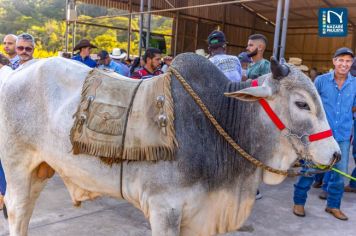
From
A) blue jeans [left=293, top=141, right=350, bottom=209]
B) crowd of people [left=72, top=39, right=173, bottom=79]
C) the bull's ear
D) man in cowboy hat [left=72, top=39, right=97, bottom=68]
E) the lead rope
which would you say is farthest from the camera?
man in cowboy hat [left=72, top=39, right=97, bottom=68]

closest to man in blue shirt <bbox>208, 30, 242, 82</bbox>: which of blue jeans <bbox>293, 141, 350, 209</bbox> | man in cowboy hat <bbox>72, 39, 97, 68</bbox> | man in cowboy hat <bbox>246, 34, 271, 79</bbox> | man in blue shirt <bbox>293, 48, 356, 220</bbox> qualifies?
man in cowboy hat <bbox>246, 34, 271, 79</bbox>

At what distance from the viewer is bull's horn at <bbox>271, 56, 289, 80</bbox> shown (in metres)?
2.14

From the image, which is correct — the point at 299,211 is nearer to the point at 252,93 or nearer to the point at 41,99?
the point at 252,93

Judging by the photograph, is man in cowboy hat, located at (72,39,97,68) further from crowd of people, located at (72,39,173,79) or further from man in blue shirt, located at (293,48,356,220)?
man in blue shirt, located at (293,48,356,220)

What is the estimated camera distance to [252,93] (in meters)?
2.09

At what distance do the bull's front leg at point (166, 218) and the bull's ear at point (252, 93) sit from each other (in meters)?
0.69

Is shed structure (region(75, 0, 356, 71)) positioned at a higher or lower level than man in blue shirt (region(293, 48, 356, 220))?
higher

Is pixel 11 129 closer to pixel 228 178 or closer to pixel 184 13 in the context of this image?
pixel 228 178

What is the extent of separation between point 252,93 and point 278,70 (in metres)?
0.21

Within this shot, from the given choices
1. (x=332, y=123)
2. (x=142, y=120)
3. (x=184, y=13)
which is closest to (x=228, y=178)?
(x=142, y=120)

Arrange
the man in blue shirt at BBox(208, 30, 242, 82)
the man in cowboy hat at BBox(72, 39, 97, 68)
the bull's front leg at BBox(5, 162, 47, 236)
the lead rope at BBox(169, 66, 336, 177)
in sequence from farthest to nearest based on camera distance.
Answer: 1. the man in cowboy hat at BBox(72, 39, 97, 68)
2. the man in blue shirt at BBox(208, 30, 242, 82)
3. the bull's front leg at BBox(5, 162, 47, 236)
4. the lead rope at BBox(169, 66, 336, 177)

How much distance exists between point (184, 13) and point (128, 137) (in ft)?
49.2

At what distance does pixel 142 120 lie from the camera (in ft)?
7.26

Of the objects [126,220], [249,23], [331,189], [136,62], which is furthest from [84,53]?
[249,23]
